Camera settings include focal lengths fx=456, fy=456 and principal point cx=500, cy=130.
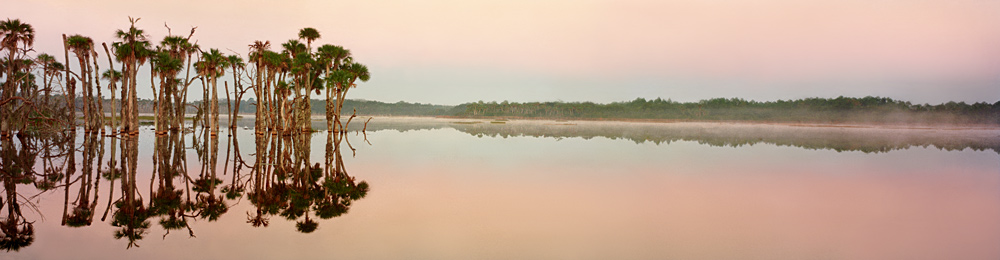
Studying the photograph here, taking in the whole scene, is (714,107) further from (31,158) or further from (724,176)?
(31,158)

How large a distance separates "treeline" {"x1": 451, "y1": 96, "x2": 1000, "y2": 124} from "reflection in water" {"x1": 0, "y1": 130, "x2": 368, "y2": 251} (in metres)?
128

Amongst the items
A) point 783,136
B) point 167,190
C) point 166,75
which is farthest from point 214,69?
point 783,136

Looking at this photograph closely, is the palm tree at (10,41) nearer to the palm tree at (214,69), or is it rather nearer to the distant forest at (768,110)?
the palm tree at (214,69)

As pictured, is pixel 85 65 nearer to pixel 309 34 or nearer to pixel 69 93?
pixel 69 93

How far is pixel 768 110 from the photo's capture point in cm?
12194

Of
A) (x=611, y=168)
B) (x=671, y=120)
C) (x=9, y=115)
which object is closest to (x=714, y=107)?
(x=671, y=120)

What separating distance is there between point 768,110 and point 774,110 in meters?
1.38

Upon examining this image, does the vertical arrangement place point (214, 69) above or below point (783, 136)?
above

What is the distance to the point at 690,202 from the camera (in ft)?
29.6

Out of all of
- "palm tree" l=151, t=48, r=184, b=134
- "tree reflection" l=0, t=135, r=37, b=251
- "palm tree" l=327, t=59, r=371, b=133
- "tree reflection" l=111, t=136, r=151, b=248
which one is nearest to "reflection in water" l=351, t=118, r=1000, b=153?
"palm tree" l=327, t=59, r=371, b=133

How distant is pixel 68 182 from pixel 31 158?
7.48 m

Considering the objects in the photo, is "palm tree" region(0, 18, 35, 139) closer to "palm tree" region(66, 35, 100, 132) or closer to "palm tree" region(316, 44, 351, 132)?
"palm tree" region(66, 35, 100, 132)

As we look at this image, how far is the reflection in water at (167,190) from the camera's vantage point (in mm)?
7034

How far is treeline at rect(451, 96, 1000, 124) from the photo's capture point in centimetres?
10675
